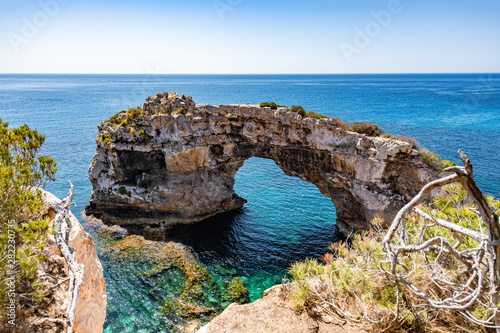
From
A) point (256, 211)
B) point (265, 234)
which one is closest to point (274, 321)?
point (265, 234)

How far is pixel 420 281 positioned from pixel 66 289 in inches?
424

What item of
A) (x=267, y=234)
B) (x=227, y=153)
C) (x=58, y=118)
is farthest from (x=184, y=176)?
(x=58, y=118)

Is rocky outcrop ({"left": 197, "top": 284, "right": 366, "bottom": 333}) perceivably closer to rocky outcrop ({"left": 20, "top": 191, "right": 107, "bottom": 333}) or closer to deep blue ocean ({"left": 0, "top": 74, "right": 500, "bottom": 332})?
rocky outcrop ({"left": 20, "top": 191, "right": 107, "bottom": 333})

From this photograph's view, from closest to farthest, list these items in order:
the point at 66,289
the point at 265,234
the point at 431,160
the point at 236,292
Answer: the point at 66,289 → the point at 236,292 → the point at 431,160 → the point at 265,234

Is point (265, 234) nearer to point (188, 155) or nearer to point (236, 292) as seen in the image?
point (236, 292)

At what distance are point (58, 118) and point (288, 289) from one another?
81951 millimetres

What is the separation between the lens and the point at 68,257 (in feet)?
30.0

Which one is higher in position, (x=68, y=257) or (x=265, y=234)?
(x=68, y=257)

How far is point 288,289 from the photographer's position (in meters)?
11.6

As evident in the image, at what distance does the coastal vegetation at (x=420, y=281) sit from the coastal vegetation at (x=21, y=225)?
26.5ft

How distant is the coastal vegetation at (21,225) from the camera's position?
714 centimetres

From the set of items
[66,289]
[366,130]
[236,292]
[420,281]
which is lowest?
[236,292]

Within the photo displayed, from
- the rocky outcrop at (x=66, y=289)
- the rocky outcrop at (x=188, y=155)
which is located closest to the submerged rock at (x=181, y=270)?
the rocky outcrop at (x=188, y=155)

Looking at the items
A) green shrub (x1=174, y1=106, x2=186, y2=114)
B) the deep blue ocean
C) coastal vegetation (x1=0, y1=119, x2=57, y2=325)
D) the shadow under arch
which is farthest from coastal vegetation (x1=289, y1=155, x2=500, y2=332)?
green shrub (x1=174, y1=106, x2=186, y2=114)
